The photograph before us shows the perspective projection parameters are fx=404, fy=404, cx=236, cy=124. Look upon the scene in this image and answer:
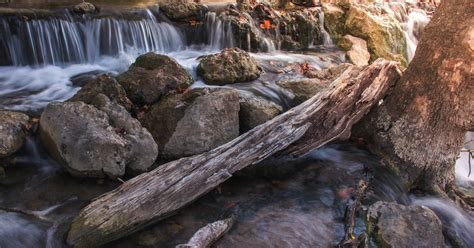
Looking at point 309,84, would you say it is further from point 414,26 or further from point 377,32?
point 414,26

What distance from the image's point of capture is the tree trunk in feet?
15.1

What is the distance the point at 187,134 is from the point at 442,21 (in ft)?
11.2

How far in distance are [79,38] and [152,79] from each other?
3.08m

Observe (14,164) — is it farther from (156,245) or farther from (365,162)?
(365,162)

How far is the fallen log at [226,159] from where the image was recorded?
3713 millimetres

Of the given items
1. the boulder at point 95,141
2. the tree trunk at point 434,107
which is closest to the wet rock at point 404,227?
the tree trunk at point 434,107

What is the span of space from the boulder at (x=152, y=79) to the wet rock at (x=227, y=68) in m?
0.55

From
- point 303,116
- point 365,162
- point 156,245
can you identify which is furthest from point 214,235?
point 365,162

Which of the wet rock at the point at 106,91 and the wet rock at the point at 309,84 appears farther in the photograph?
the wet rock at the point at 309,84

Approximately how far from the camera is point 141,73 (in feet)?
20.7

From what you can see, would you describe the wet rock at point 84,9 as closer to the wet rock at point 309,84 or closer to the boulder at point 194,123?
the boulder at point 194,123

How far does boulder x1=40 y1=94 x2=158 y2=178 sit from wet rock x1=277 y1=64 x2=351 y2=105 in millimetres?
3024

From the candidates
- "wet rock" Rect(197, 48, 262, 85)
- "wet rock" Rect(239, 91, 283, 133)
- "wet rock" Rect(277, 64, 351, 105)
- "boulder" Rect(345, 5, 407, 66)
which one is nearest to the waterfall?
"wet rock" Rect(197, 48, 262, 85)

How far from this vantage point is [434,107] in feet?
16.0
